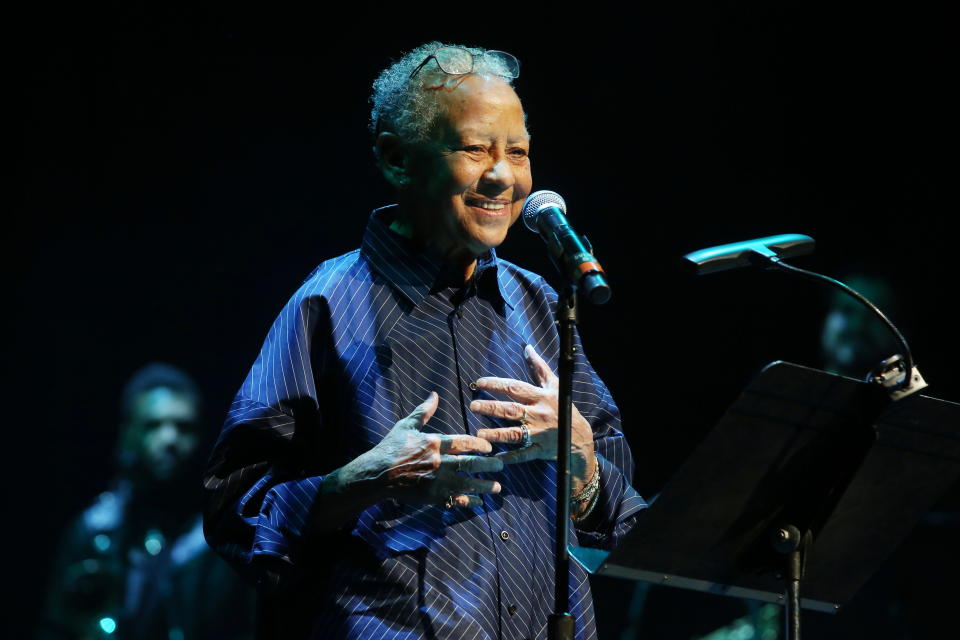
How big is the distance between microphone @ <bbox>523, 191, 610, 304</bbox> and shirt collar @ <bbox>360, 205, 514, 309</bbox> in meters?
0.22

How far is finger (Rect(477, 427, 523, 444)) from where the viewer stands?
1.96m

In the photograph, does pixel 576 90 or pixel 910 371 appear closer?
pixel 910 371

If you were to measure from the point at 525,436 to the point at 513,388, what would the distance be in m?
0.09

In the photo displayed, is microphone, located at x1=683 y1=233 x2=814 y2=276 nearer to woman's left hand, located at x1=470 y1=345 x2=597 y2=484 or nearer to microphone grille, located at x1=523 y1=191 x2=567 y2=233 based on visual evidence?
microphone grille, located at x1=523 y1=191 x2=567 y2=233

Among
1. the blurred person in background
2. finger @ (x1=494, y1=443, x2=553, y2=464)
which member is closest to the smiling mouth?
finger @ (x1=494, y1=443, x2=553, y2=464)

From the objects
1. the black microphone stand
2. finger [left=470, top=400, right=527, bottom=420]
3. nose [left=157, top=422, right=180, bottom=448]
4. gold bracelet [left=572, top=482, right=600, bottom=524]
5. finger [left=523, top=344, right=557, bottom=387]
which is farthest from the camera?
nose [left=157, top=422, right=180, bottom=448]

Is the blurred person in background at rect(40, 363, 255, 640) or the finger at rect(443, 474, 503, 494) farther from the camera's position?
the blurred person in background at rect(40, 363, 255, 640)

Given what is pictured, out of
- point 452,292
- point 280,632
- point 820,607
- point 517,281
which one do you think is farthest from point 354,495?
point 820,607

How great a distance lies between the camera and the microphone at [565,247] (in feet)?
5.75

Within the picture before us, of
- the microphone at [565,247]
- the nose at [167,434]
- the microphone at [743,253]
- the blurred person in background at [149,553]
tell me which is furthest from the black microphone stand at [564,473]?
the nose at [167,434]

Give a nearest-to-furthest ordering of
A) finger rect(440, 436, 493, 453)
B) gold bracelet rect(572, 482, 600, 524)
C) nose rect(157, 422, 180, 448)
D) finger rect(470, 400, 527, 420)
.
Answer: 1. finger rect(440, 436, 493, 453)
2. finger rect(470, 400, 527, 420)
3. gold bracelet rect(572, 482, 600, 524)
4. nose rect(157, 422, 180, 448)

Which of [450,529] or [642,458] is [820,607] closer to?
[450,529]

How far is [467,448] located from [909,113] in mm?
4042

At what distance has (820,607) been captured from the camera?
212 cm
